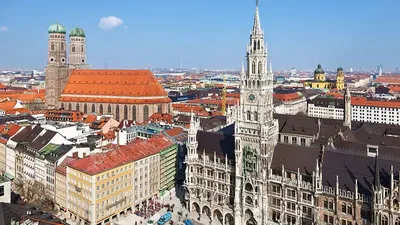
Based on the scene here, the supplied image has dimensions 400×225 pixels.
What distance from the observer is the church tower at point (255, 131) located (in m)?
72.8

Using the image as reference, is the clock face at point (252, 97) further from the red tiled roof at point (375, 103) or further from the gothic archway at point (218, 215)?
the red tiled roof at point (375, 103)

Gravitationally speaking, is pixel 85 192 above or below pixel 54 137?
below

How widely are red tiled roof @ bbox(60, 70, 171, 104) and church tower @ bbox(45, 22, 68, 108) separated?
710 cm

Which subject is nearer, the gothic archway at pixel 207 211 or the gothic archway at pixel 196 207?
the gothic archway at pixel 207 211

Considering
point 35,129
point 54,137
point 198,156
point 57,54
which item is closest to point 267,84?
point 198,156

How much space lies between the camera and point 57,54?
589 ft

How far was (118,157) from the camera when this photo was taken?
84438 millimetres

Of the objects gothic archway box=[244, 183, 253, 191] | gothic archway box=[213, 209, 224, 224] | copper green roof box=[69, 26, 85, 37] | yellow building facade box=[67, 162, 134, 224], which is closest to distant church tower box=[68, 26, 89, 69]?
copper green roof box=[69, 26, 85, 37]

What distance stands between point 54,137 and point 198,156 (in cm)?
3974

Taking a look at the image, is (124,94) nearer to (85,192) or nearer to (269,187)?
(85,192)

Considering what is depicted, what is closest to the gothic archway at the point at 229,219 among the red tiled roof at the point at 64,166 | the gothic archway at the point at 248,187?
the gothic archway at the point at 248,187

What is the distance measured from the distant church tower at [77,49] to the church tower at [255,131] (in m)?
136

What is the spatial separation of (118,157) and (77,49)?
123 metres

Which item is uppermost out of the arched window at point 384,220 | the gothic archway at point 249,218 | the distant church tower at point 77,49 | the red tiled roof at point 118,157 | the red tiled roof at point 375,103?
the distant church tower at point 77,49
